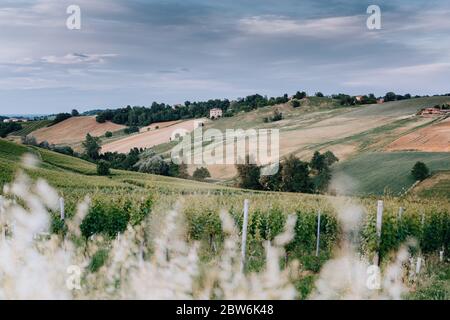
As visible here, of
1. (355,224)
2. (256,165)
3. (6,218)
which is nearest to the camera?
(6,218)

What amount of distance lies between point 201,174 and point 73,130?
53.1m

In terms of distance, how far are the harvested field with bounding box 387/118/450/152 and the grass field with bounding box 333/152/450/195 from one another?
2019 millimetres

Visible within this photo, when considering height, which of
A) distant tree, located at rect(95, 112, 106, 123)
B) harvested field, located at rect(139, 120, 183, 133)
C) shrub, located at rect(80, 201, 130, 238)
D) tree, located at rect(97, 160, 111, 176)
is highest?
distant tree, located at rect(95, 112, 106, 123)

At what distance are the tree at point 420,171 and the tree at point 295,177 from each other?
13406mm

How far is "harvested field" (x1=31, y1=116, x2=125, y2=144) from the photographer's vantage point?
374ft

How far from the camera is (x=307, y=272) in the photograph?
13.6m

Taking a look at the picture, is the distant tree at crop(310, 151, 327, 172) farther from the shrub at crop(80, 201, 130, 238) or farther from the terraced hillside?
the shrub at crop(80, 201, 130, 238)

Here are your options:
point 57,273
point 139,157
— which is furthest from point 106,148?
point 57,273

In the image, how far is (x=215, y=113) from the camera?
137125mm

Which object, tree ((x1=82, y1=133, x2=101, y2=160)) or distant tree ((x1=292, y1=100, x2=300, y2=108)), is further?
distant tree ((x1=292, y1=100, x2=300, y2=108))

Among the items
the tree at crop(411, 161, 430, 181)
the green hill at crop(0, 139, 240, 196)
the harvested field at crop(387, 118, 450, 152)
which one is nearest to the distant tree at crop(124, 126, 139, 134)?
the green hill at crop(0, 139, 240, 196)

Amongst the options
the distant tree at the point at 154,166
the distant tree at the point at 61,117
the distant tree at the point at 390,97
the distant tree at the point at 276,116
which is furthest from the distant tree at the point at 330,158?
the distant tree at the point at 61,117
